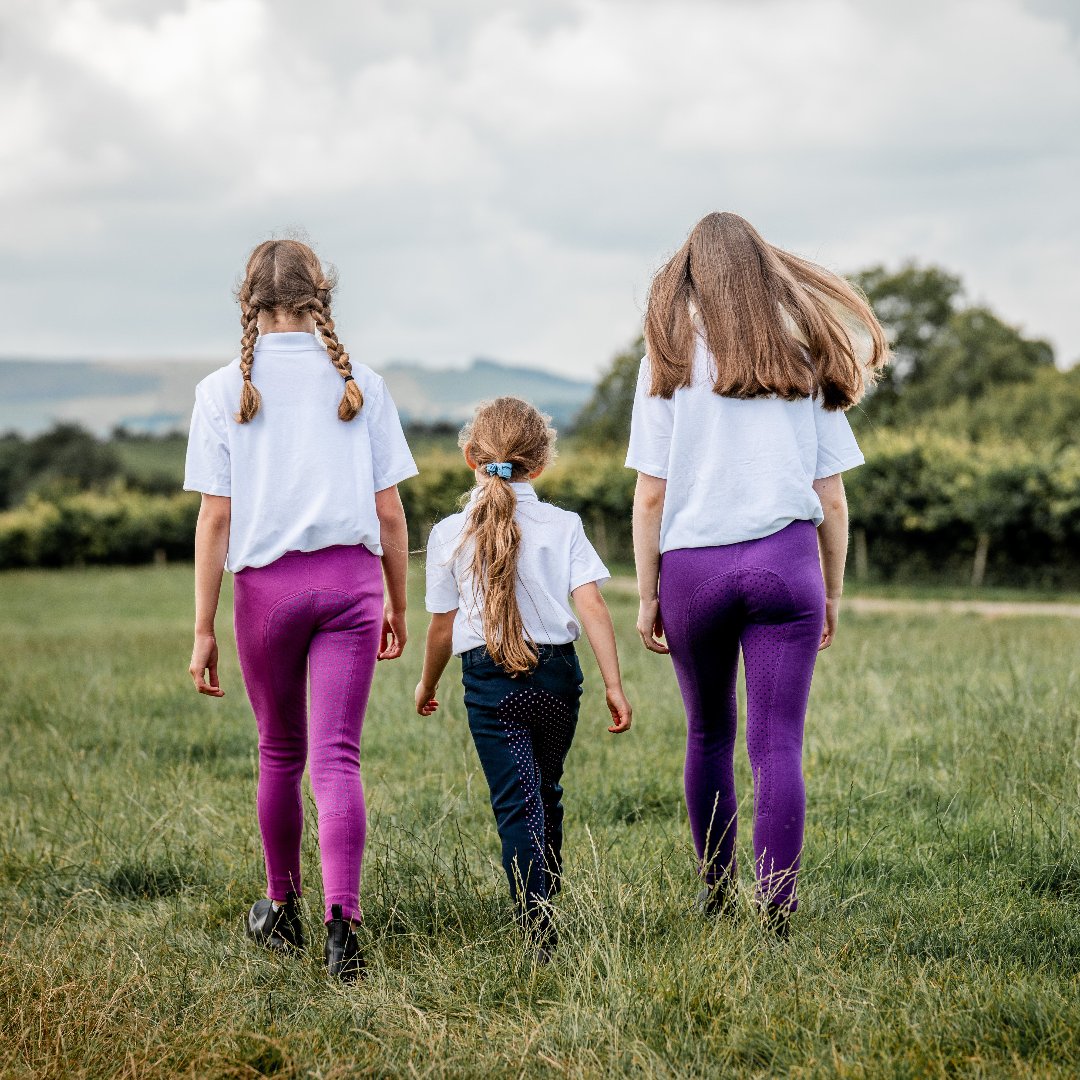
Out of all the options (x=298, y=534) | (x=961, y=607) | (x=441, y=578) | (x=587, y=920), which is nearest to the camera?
(x=587, y=920)

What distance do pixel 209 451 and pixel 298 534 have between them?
0.39 meters

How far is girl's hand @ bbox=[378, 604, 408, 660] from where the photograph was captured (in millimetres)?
3551

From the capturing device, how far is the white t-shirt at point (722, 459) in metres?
3.24

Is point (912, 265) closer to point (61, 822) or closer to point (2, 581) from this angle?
point (2, 581)

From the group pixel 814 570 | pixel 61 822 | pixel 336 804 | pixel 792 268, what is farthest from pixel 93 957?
pixel 792 268

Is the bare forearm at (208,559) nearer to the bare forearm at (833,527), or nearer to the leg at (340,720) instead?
the leg at (340,720)

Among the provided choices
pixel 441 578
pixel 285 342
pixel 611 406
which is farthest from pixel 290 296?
pixel 611 406

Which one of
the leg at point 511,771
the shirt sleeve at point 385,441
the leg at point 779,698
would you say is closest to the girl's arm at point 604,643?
the leg at point 511,771

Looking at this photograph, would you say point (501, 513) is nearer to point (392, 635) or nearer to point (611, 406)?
point (392, 635)

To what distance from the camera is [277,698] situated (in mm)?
3369

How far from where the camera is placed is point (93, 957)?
3254 millimetres

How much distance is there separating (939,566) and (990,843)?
25.6 metres

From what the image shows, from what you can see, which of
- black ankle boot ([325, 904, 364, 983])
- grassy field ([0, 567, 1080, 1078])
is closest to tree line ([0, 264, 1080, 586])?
grassy field ([0, 567, 1080, 1078])

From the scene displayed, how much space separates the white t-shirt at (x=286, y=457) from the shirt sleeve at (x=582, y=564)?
22.9 inches
